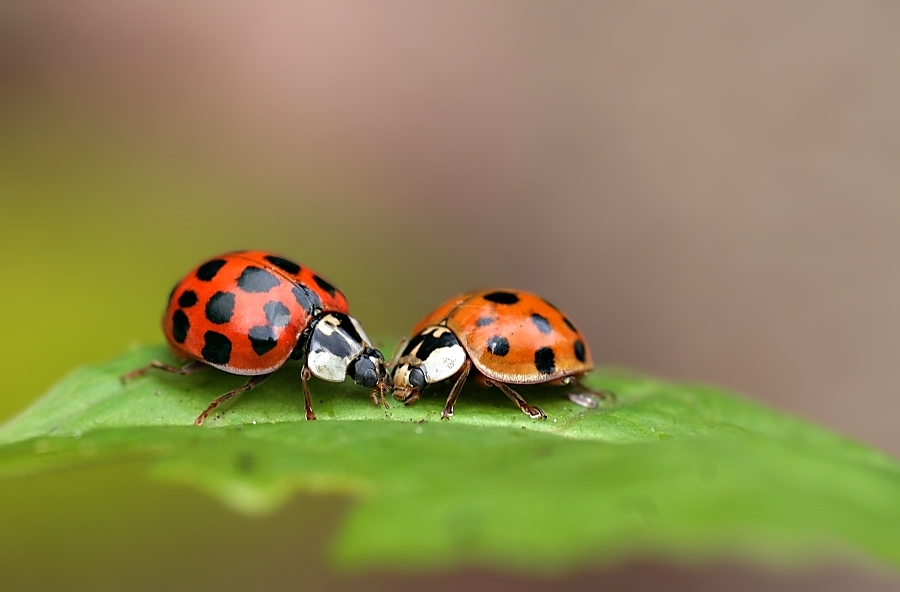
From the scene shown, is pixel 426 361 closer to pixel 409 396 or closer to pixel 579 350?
pixel 409 396

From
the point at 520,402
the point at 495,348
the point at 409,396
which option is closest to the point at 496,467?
the point at 520,402

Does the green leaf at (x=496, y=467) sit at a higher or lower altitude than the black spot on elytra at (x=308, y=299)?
lower

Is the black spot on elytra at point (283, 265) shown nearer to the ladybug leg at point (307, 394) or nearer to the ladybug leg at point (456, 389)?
the ladybug leg at point (307, 394)

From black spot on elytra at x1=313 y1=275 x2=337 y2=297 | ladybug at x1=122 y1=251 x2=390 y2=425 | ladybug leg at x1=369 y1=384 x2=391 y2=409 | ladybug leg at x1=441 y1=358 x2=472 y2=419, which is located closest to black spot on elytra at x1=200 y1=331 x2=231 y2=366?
ladybug at x1=122 y1=251 x2=390 y2=425

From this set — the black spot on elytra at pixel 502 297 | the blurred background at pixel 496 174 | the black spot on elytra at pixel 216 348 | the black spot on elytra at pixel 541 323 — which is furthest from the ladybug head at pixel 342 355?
the blurred background at pixel 496 174

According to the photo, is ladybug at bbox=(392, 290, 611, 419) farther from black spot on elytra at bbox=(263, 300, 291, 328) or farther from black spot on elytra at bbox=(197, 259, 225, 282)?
black spot on elytra at bbox=(197, 259, 225, 282)

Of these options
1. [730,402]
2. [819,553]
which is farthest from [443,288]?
[819,553]
